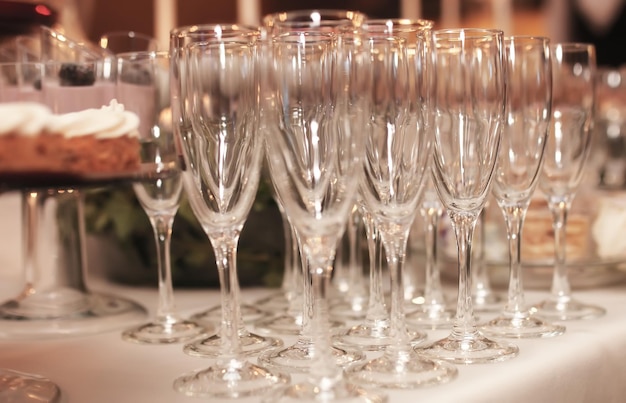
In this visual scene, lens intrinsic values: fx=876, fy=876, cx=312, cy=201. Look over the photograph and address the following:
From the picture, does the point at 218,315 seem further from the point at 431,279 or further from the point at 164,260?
the point at 431,279

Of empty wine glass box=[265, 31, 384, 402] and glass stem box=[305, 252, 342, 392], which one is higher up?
empty wine glass box=[265, 31, 384, 402]

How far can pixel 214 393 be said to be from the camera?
32.3 inches

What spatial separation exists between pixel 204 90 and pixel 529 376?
424 mm

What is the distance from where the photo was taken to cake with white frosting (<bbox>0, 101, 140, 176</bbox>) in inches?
28.1

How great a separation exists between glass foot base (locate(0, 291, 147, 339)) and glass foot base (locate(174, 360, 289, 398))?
0.33 m

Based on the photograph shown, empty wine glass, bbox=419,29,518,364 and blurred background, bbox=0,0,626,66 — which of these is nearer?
empty wine glass, bbox=419,29,518,364

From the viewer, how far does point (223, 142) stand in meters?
0.84

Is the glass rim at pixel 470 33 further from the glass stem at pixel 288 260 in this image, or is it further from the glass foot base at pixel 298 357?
the glass stem at pixel 288 260

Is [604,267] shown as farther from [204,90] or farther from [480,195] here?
[204,90]

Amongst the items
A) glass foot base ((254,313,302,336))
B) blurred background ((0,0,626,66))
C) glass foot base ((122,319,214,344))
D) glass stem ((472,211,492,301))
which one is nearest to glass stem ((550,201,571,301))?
glass stem ((472,211,492,301))

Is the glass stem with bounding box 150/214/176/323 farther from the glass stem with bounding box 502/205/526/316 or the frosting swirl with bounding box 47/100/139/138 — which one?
the glass stem with bounding box 502/205/526/316

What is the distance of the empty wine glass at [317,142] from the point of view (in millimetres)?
769

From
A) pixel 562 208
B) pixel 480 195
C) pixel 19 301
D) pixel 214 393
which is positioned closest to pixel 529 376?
pixel 480 195

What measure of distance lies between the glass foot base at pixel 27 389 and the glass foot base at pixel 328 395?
0.23m
